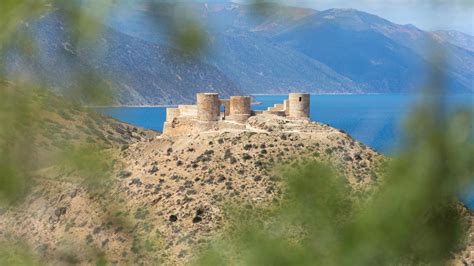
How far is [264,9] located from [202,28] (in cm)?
22

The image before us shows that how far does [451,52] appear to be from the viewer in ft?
7.46

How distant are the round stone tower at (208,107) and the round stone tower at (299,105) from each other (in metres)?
2.71

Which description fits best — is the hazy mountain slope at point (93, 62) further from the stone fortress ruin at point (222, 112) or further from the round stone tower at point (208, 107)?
the round stone tower at point (208, 107)

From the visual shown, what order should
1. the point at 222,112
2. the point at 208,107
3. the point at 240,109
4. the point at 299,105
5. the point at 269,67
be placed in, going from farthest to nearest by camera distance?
the point at 222,112
the point at 299,105
the point at 240,109
the point at 208,107
the point at 269,67

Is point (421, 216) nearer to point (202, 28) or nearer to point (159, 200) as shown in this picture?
point (202, 28)

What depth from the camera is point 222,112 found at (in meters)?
28.1

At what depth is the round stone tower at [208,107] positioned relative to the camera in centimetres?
2522

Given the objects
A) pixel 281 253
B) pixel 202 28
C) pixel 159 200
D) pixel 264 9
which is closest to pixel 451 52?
pixel 264 9

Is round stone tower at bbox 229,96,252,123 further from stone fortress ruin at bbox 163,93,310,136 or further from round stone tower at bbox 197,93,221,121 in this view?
round stone tower at bbox 197,93,221,121

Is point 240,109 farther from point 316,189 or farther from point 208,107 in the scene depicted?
point 316,189

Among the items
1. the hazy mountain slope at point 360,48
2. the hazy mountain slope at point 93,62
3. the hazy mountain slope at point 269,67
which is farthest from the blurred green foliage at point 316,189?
the hazy mountain slope at point 269,67

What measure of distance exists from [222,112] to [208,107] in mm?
2693

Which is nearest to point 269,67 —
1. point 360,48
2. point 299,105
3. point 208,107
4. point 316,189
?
point 360,48

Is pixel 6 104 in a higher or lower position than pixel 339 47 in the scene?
lower
